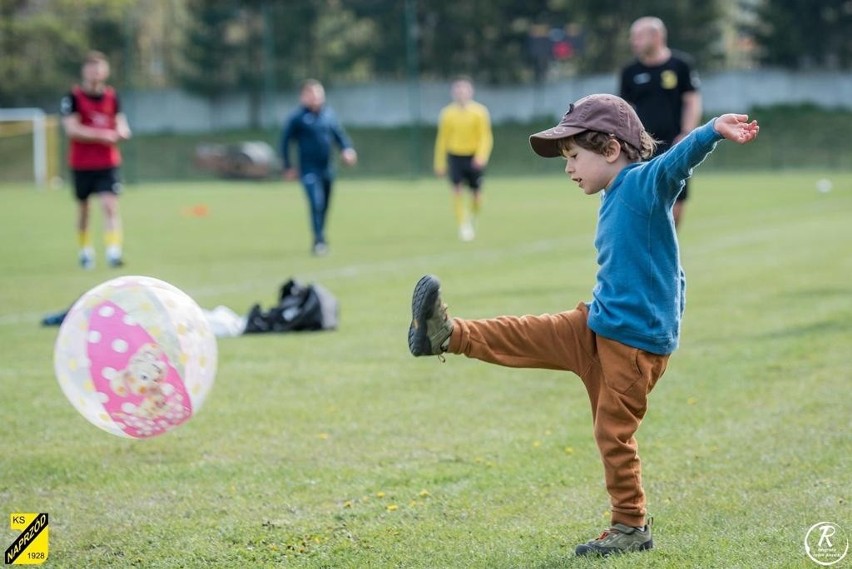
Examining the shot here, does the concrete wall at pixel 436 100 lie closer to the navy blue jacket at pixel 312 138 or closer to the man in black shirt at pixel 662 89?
the navy blue jacket at pixel 312 138

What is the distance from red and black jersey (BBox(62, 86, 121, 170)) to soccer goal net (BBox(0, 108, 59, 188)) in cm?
2734

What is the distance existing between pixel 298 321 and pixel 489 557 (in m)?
5.58

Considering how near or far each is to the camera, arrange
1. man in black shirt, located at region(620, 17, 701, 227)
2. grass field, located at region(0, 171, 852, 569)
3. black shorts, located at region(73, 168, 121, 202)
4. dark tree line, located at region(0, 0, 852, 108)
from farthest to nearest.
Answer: dark tree line, located at region(0, 0, 852, 108), black shorts, located at region(73, 168, 121, 202), man in black shirt, located at region(620, 17, 701, 227), grass field, located at region(0, 171, 852, 569)

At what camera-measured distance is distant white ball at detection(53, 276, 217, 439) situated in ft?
14.8

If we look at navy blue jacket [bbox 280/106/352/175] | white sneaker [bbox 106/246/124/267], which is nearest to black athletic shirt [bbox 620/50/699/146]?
navy blue jacket [bbox 280/106/352/175]

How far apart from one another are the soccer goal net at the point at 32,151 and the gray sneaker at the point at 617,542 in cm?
3968

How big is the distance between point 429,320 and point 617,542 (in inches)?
38.5

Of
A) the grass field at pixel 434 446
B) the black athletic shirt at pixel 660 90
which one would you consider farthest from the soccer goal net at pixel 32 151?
the black athletic shirt at pixel 660 90

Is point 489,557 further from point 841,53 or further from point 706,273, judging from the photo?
point 841,53

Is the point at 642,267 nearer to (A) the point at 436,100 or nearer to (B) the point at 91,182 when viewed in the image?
(B) the point at 91,182

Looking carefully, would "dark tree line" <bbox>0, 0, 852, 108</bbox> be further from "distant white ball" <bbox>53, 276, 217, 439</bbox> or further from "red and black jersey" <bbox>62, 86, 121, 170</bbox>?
"distant white ball" <bbox>53, 276, 217, 439</bbox>

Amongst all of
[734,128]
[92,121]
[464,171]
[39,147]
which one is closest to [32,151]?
[39,147]

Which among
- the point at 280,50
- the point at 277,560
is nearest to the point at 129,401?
the point at 277,560

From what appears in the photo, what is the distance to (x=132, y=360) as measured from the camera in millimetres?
4523
